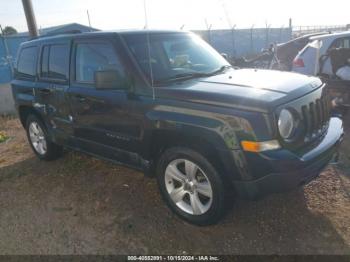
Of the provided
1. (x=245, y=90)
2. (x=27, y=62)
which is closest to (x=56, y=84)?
(x=27, y=62)

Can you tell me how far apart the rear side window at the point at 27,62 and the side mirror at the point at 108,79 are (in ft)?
7.49

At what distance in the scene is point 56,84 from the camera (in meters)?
4.49

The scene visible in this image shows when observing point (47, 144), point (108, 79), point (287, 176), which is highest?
point (108, 79)

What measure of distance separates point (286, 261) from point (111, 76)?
7.75ft

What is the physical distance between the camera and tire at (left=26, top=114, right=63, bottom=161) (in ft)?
17.3

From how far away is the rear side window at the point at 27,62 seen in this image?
16.7ft

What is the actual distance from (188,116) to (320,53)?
16.8 feet

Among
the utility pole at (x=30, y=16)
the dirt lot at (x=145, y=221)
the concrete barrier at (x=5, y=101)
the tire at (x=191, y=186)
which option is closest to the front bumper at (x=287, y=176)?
the tire at (x=191, y=186)

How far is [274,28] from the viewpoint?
25.2 metres

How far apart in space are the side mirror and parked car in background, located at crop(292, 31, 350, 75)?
4910 mm

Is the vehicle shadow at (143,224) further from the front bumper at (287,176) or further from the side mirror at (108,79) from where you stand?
the side mirror at (108,79)

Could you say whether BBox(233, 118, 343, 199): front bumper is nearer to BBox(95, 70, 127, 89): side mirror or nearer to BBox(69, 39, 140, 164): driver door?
BBox(69, 39, 140, 164): driver door

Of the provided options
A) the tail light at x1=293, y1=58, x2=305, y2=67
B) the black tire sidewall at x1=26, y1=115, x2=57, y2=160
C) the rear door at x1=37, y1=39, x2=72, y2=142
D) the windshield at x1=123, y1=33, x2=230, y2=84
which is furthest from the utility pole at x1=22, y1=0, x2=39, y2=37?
the tail light at x1=293, y1=58, x2=305, y2=67

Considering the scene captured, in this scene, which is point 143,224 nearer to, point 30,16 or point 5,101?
point 30,16
